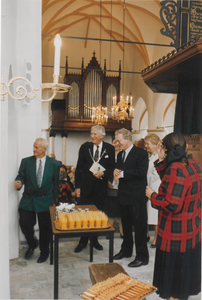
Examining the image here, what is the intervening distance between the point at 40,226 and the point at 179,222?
7.93 feet

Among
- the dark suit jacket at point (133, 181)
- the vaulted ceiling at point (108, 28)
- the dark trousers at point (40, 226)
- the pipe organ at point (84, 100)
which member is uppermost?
the vaulted ceiling at point (108, 28)

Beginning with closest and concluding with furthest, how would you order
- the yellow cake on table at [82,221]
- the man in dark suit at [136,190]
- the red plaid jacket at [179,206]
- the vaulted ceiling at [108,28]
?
1. the red plaid jacket at [179,206]
2. the yellow cake on table at [82,221]
3. the man in dark suit at [136,190]
4. the vaulted ceiling at [108,28]

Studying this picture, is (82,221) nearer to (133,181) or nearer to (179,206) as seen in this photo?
(179,206)

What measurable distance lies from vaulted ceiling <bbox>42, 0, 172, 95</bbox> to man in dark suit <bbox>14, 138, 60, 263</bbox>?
7.88 m

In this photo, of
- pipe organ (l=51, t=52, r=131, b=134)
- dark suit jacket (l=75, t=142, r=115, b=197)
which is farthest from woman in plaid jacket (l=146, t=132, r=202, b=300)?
pipe organ (l=51, t=52, r=131, b=134)

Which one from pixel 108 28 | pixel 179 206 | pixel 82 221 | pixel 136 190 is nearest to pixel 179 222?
pixel 179 206

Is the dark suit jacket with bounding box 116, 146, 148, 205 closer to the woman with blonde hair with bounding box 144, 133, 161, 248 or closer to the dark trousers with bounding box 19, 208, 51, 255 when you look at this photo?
the woman with blonde hair with bounding box 144, 133, 161, 248

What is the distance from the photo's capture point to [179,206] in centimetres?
265

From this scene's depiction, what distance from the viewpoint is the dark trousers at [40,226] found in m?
4.36

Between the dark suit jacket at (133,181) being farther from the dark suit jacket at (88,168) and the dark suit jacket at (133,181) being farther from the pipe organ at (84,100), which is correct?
the pipe organ at (84,100)

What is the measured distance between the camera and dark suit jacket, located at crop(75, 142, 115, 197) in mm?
4754

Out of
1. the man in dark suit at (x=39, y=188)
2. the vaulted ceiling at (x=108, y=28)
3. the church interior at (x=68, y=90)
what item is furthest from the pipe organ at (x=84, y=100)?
the man in dark suit at (x=39, y=188)

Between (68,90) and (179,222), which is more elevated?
(68,90)

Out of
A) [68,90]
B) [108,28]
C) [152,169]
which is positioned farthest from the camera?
[108,28]
